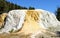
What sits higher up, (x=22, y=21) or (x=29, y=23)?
(x=22, y=21)

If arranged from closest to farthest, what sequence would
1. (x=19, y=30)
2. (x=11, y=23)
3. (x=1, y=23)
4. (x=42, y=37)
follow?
(x=42, y=37)
(x=19, y=30)
(x=11, y=23)
(x=1, y=23)

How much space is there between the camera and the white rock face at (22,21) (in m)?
21.7

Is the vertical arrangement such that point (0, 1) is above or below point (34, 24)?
above

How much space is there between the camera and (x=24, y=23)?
72.5 feet

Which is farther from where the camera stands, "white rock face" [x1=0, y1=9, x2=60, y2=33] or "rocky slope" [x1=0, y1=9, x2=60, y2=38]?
"white rock face" [x1=0, y1=9, x2=60, y2=33]

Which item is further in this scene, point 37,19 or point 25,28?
point 37,19

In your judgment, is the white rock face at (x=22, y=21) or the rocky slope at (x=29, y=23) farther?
the white rock face at (x=22, y=21)

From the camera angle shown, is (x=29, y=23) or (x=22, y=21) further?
(x=29, y=23)

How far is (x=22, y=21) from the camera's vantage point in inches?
868

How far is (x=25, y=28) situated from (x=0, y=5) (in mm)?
20158

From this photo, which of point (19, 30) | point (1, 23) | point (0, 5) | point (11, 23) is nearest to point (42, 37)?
point (19, 30)

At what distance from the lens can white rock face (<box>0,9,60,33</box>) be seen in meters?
21.7

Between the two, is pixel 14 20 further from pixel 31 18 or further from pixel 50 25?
pixel 50 25

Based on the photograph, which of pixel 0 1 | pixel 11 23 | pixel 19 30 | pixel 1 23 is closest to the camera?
pixel 19 30
